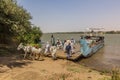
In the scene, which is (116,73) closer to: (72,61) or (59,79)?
(59,79)

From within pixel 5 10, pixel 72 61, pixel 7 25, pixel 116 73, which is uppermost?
pixel 5 10

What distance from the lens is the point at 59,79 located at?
41.0ft

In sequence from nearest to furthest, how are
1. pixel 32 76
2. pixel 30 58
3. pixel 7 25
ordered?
1. pixel 32 76
2. pixel 30 58
3. pixel 7 25

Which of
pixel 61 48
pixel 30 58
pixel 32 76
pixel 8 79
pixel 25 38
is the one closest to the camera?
pixel 8 79

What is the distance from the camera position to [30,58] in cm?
1973

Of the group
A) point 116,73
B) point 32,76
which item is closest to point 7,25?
point 32,76

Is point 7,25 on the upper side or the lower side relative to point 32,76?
upper

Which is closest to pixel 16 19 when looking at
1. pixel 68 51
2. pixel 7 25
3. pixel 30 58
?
pixel 7 25

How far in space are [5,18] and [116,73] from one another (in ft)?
47.3

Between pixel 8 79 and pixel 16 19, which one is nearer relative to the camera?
pixel 8 79

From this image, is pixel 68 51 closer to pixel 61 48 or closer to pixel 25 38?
pixel 61 48

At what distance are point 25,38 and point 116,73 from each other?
23741 millimetres

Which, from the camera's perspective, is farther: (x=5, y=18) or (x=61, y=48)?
(x=61, y=48)

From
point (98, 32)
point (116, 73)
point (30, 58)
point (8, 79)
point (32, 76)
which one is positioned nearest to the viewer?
point (116, 73)
